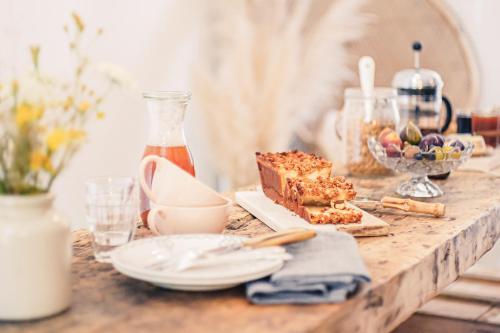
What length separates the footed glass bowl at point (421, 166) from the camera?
1790 millimetres

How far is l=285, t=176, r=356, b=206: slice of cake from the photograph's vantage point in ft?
4.86

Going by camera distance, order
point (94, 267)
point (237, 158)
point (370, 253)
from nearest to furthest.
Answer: point (94, 267)
point (370, 253)
point (237, 158)

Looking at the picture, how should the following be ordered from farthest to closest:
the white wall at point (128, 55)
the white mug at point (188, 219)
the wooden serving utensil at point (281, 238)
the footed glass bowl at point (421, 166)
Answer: the white wall at point (128, 55) < the footed glass bowl at point (421, 166) < the white mug at point (188, 219) < the wooden serving utensil at point (281, 238)

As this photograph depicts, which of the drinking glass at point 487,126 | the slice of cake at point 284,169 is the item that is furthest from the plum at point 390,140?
the drinking glass at point 487,126

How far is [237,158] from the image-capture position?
3902mm

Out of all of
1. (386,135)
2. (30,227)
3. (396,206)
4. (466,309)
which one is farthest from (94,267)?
(466,309)

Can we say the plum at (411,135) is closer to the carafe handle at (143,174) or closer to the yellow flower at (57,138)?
Result: the carafe handle at (143,174)

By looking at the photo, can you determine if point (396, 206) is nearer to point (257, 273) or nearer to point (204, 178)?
point (257, 273)

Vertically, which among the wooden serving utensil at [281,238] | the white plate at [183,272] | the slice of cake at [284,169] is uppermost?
the slice of cake at [284,169]

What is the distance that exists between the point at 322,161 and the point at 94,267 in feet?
2.01

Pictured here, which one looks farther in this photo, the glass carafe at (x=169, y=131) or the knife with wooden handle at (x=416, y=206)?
the knife with wooden handle at (x=416, y=206)

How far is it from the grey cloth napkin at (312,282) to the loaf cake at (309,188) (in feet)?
1.14

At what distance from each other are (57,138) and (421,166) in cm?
109

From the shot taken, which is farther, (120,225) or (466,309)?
(466,309)
